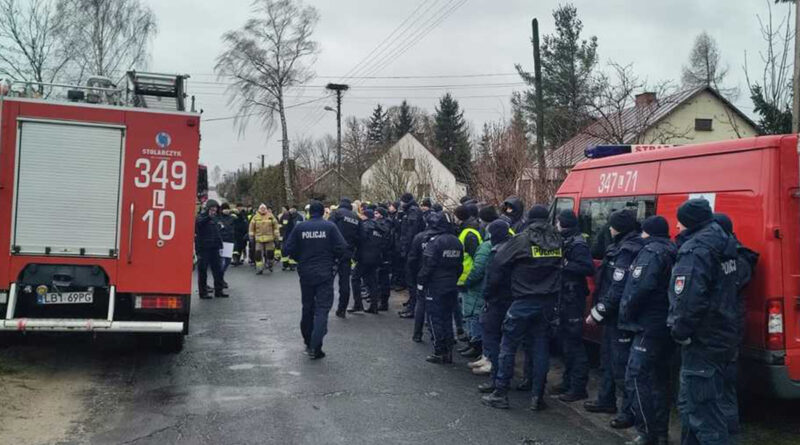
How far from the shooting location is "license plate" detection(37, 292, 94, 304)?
22.5ft

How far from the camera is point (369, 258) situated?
36.9 feet

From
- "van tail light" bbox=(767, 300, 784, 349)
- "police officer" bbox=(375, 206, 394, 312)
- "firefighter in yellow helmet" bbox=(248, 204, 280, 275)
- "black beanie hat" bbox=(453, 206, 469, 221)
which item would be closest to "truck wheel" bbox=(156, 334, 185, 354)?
"black beanie hat" bbox=(453, 206, 469, 221)

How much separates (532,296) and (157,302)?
3989 millimetres

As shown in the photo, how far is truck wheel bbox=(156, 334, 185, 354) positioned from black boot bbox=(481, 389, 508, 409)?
150 inches

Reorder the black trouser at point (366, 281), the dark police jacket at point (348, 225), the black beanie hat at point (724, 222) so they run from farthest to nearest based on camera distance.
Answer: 1. the black trouser at point (366, 281)
2. the dark police jacket at point (348, 225)
3. the black beanie hat at point (724, 222)

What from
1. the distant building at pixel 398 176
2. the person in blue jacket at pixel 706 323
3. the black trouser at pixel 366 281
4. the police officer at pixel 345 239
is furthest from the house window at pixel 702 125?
the person in blue jacket at pixel 706 323

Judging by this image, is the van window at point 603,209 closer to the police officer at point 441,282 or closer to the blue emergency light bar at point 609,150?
the blue emergency light bar at point 609,150

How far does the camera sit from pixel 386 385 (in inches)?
268

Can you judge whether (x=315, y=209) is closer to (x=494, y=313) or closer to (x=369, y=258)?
(x=494, y=313)

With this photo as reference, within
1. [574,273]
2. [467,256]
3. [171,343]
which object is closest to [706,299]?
[574,273]

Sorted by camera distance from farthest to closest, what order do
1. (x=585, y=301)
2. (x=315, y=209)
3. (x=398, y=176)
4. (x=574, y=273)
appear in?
(x=398, y=176) < (x=315, y=209) < (x=585, y=301) < (x=574, y=273)

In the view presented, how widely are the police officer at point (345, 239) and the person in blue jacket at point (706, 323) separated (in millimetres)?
6710

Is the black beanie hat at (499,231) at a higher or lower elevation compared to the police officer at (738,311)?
higher

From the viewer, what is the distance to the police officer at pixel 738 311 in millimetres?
4812
